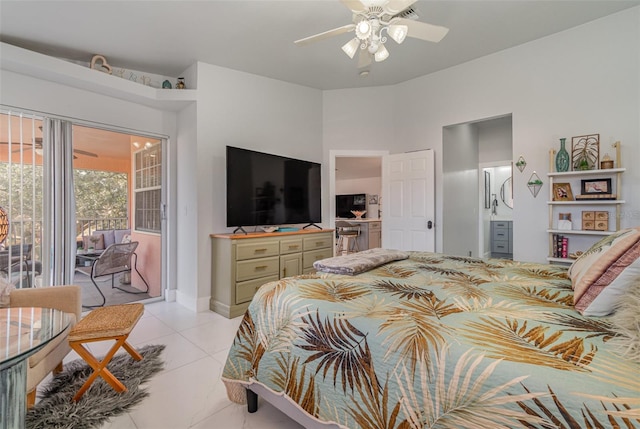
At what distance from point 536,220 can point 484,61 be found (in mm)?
2033

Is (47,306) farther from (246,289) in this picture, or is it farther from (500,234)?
(500,234)

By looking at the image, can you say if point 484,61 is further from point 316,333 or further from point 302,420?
point 302,420

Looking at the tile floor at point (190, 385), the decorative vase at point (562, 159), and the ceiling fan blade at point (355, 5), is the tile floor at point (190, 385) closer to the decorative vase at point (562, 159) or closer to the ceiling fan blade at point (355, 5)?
the ceiling fan blade at point (355, 5)

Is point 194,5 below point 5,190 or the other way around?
the other way around

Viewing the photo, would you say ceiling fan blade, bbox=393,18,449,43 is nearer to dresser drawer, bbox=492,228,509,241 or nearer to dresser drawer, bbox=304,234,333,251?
dresser drawer, bbox=304,234,333,251

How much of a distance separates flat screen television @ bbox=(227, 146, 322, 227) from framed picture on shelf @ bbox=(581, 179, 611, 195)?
9.92 feet

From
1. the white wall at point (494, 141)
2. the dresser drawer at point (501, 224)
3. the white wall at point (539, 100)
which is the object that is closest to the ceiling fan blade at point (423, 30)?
the white wall at point (539, 100)

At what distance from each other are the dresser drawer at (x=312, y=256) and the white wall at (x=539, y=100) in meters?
1.54

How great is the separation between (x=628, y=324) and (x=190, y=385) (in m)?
2.17

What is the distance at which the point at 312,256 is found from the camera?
379 cm

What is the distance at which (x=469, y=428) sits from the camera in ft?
2.66

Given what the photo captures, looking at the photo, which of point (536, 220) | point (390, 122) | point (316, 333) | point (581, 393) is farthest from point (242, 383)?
point (390, 122)

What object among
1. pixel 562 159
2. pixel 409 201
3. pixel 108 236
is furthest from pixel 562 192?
pixel 108 236

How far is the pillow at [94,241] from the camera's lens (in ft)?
13.8
